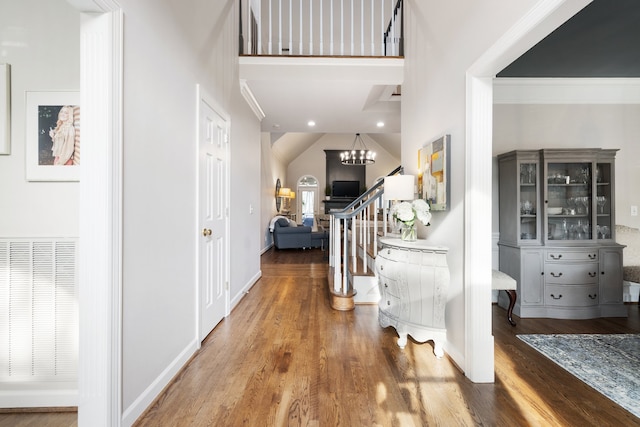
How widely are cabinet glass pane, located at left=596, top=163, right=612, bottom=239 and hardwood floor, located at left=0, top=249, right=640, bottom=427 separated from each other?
0.94 meters

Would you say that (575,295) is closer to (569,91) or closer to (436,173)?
(436,173)

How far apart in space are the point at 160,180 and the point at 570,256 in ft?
12.9

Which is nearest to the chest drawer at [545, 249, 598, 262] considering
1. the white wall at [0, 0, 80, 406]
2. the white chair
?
the white chair

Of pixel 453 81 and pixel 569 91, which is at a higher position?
pixel 569 91

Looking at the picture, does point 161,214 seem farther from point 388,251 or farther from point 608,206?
point 608,206

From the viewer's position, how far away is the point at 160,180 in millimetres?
1822

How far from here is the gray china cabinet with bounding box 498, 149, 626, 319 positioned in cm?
302

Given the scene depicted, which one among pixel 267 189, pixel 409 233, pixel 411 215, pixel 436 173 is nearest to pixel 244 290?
pixel 409 233

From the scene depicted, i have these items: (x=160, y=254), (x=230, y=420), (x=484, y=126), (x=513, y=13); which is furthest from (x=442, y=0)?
(x=230, y=420)

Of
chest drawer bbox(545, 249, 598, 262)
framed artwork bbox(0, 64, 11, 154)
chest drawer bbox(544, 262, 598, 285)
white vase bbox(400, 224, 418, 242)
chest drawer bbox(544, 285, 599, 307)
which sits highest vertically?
framed artwork bbox(0, 64, 11, 154)

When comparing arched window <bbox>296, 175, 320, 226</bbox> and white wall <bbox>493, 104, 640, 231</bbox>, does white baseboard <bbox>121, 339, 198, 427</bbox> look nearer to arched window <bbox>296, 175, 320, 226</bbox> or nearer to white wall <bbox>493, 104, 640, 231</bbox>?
white wall <bbox>493, 104, 640, 231</bbox>

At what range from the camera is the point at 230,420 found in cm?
155

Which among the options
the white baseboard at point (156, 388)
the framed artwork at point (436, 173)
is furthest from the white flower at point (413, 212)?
the white baseboard at point (156, 388)

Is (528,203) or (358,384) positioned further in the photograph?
(528,203)
